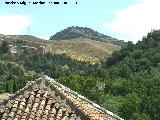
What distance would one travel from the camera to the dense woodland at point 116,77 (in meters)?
79.0

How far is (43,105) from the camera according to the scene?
40.8 feet

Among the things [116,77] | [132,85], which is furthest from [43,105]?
[116,77]

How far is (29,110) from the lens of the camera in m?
12.3

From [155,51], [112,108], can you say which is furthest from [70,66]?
[112,108]

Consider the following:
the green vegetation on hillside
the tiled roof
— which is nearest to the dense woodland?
the green vegetation on hillside

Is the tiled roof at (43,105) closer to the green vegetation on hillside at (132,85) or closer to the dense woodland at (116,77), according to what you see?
the green vegetation on hillside at (132,85)

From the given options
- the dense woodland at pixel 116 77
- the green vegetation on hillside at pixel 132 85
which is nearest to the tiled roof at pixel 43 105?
the green vegetation on hillside at pixel 132 85

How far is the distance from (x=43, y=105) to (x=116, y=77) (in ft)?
352

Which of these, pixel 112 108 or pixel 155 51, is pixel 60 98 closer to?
pixel 112 108

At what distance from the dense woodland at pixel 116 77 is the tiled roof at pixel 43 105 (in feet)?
206

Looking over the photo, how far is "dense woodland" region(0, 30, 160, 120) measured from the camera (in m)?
79.0

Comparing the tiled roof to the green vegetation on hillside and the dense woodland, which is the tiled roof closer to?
the green vegetation on hillside

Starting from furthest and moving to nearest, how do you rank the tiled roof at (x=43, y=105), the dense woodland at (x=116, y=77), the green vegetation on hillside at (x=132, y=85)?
the dense woodland at (x=116, y=77) → the green vegetation on hillside at (x=132, y=85) → the tiled roof at (x=43, y=105)

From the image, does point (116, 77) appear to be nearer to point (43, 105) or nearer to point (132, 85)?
point (132, 85)
